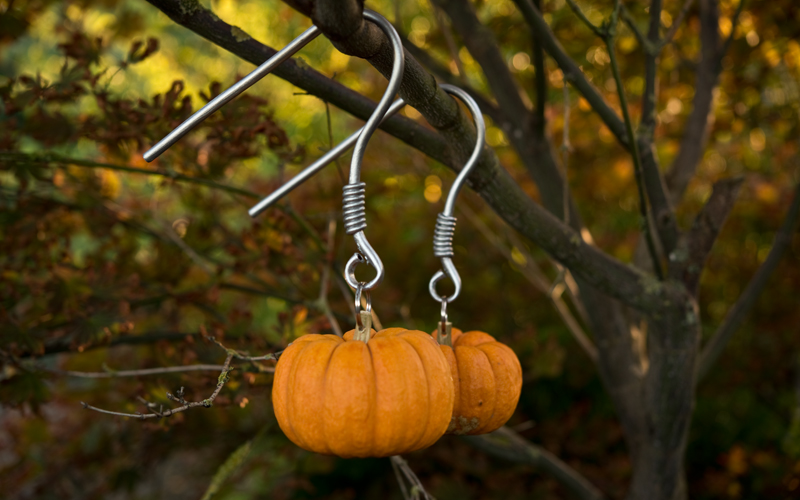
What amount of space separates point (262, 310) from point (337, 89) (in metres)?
2.91

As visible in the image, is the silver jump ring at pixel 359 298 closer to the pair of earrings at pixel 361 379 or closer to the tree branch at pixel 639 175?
the pair of earrings at pixel 361 379

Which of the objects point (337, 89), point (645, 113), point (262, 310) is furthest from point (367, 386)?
point (262, 310)

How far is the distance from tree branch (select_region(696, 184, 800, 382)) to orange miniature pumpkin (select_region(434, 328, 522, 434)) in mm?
1361

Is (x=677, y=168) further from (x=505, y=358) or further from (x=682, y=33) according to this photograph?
(x=505, y=358)

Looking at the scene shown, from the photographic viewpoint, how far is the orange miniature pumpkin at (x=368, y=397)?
24.3 inches

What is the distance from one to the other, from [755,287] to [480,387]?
5.39ft

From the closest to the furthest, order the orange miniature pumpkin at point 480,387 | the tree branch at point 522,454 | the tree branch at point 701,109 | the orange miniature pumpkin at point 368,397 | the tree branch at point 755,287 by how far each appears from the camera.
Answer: the orange miniature pumpkin at point 368,397
the orange miniature pumpkin at point 480,387
the tree branch at point 522,454
the tree branch at point 755,287
the tree branch at point 701,109

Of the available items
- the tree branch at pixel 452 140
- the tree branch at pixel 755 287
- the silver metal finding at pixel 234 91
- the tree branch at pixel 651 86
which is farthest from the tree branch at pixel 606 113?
the silver metal finding at pixel 234 91

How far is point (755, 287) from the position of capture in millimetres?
1938

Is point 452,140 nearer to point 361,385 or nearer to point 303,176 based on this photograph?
point 303,176

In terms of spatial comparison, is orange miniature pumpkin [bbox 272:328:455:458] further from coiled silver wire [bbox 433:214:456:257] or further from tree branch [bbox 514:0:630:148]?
tree branch [bbox 514:0:630:148]

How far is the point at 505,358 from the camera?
777mm

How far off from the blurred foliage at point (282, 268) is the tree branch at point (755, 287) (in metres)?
0.58

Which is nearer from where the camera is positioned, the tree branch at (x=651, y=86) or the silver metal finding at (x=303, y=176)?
the silver metal finding at (x=303, y=176)
